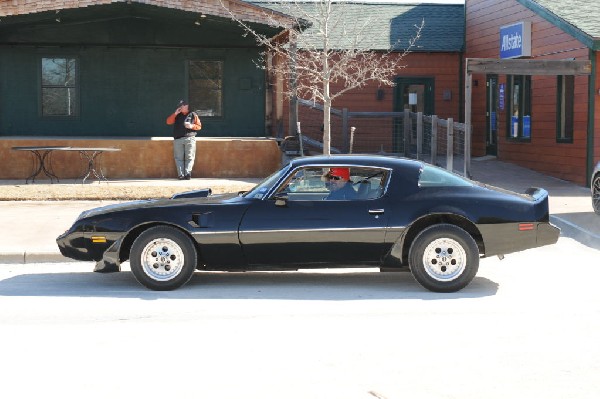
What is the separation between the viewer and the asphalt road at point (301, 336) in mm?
6270

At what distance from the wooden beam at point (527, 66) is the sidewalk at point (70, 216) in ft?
7.72

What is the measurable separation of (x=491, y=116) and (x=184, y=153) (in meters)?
9.90

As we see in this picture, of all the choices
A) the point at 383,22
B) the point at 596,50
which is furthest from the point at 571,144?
the point at 383,22

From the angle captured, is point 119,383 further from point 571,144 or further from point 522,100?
point 522,100

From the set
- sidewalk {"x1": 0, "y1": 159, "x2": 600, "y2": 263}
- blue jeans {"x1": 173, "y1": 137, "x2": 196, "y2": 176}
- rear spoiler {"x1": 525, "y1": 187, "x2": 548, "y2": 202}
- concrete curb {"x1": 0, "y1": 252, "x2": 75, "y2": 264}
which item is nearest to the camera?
rear spoiler {"x1": 525, "y1": 187, "x2": 548, "y2": 202}

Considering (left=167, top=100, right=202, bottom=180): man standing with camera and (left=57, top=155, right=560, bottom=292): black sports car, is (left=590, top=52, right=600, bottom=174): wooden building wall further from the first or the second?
(left=57, top=155, right=560, bottom=292): black sports car

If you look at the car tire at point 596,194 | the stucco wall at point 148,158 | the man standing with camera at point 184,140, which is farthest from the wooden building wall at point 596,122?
the man standing with camera at point 184,140

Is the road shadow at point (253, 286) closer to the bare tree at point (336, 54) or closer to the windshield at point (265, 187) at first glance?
the windshield at point (265, 187)

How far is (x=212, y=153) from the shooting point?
23.8 meters

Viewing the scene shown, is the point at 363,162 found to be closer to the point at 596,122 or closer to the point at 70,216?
the point at 70,216

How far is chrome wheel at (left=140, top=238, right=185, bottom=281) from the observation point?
32.6 feet

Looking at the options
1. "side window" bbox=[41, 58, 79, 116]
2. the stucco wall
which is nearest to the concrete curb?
the stucco wall

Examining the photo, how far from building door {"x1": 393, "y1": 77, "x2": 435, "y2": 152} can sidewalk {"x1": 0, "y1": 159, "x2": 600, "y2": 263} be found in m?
7.78

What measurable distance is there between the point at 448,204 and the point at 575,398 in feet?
13.5
